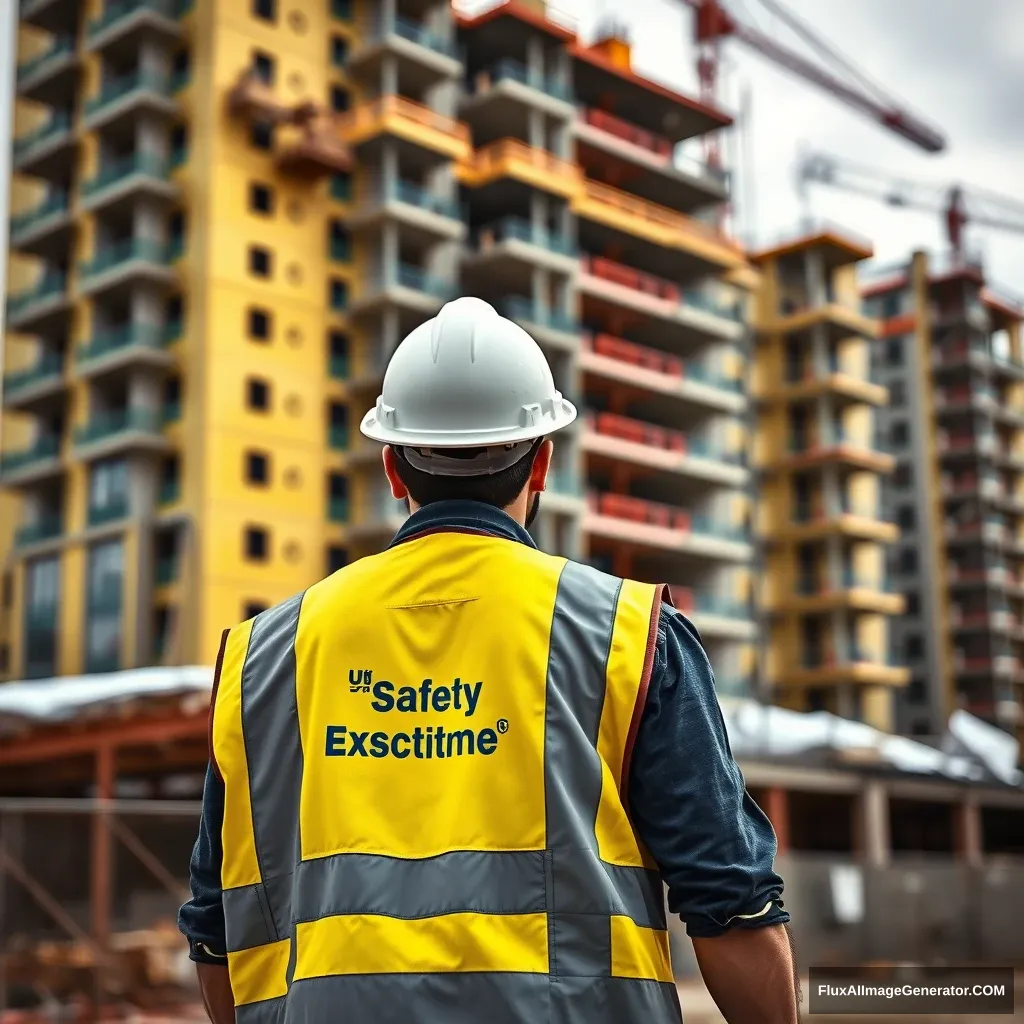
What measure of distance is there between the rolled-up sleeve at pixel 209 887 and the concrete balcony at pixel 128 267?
134 feet

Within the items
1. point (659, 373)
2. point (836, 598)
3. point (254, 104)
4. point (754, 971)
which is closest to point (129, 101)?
point (254, 104)

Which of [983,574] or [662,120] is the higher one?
[662,120]

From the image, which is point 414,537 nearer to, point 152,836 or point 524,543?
point 524,543

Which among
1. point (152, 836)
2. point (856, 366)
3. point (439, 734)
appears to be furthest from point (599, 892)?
point (856, 366)

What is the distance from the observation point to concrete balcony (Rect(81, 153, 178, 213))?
4184 cm

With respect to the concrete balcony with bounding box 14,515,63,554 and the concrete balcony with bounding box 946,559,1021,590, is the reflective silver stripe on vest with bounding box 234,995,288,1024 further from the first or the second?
the concrete balcony with bounding box 946,559,1021,590

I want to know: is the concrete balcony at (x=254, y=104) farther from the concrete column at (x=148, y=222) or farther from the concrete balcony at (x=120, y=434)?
the concrete balcony at (x=120, y=434)

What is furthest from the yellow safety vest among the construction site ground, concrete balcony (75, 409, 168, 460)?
concrete balcony (75, 409, 168, 460)

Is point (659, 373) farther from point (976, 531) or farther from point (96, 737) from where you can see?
point (976, 531)

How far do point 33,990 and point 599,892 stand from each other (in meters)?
11.1

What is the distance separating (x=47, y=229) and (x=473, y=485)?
45935mm

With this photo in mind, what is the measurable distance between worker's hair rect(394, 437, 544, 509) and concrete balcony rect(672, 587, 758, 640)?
47.3 m

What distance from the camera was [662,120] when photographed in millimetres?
56531

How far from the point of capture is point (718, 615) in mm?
50688
